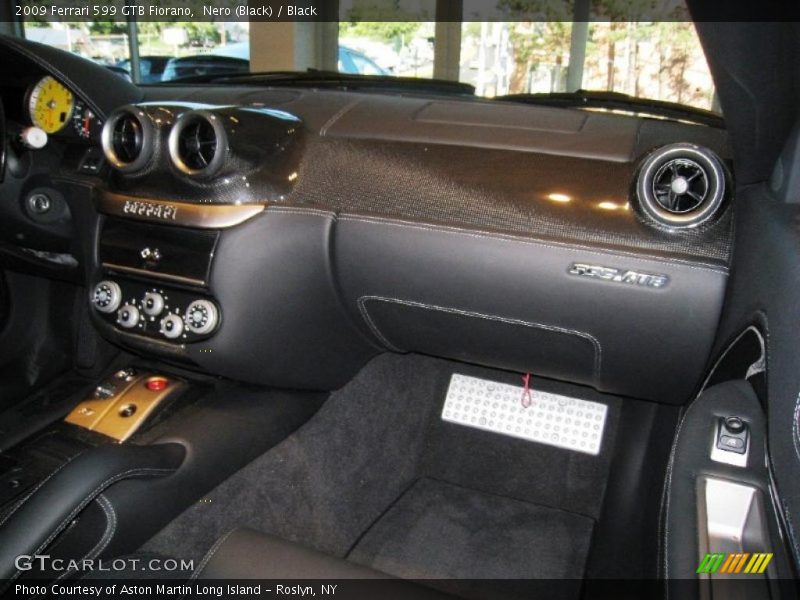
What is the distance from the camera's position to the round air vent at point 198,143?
3.80ft

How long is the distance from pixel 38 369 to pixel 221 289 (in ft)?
3.19

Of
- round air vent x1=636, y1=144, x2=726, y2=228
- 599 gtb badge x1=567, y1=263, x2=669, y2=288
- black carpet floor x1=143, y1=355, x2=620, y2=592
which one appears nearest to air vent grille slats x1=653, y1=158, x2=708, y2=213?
round air vent x1=636, y1=144, x2=726, y2=228

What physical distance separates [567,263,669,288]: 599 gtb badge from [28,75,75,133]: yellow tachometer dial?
120 centimetres

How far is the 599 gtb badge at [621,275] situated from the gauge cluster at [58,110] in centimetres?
113

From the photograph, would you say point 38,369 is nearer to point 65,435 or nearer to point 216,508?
point 65,435

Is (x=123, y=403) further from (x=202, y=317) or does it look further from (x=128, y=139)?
(x=128, y=139)

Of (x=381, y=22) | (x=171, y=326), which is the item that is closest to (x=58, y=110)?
(x=171, y=326)

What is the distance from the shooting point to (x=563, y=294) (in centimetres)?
111

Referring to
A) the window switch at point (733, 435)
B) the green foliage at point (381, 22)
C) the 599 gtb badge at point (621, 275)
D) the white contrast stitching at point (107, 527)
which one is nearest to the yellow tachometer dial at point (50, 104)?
the white contrast stitching at point (107, 527)

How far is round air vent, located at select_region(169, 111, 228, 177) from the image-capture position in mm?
1159

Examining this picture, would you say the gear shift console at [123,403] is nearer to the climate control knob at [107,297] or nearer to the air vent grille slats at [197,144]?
the climate control knob at [107,297]

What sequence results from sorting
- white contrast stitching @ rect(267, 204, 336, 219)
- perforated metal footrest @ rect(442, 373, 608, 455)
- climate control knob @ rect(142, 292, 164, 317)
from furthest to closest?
perforated metal footrest @ rect(442, 373, 608, 455) < climate control knob @ rect(142, 292, 164, 317) < white contrast stitching @ rect(267, 204, 336, 219)

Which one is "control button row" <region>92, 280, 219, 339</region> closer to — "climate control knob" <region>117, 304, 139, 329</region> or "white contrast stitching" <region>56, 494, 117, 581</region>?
"climate control knob" <region>117, 304, 139, 329</region>

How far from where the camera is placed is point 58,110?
1504 mm
